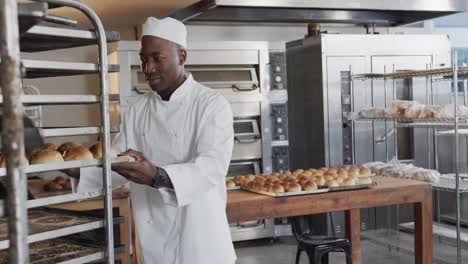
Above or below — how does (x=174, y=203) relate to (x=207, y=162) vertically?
below

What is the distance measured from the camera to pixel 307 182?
351 centimetres

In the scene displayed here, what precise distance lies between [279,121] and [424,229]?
2.11m

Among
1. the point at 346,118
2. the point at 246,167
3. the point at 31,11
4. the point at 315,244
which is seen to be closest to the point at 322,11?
the point at 346,118

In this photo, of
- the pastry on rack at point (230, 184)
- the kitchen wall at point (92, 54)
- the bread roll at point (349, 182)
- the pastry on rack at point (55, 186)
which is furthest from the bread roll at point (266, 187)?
the kitchen wall at point (92, 54)

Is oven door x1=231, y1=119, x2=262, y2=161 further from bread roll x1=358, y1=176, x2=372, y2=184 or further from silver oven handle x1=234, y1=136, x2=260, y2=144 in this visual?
bread roll x1=358, y1=176, x2=372, y2=184

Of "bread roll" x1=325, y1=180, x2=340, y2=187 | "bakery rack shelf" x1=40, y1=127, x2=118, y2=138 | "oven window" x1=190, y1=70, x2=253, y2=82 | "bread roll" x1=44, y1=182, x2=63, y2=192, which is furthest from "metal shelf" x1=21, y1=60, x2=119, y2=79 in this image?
"oven window" x1=190, y1=70, x2=253, y2=82

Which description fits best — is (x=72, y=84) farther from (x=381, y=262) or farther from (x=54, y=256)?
(x=54, y=256)

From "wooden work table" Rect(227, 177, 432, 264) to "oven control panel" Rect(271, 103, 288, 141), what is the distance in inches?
66.4

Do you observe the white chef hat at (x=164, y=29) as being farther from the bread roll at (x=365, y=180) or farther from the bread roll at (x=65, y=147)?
the bread roll at (x=365, y=180)

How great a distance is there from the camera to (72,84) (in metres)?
5.92

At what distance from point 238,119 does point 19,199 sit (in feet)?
14.9

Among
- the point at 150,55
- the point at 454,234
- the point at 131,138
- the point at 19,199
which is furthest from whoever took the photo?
the point at 454,234

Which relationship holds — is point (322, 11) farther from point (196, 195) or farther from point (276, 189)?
point (196, 195)

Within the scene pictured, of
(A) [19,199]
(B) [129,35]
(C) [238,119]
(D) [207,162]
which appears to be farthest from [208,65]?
(A) [19,199]
